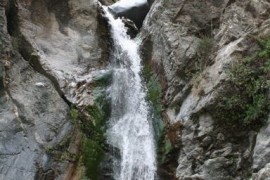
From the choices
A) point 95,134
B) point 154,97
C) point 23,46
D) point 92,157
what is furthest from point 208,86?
point 23,46

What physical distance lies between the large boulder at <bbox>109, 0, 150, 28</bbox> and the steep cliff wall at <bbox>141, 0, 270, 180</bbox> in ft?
14.9

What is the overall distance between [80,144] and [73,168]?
28.8 inches

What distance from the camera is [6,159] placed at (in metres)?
9.94

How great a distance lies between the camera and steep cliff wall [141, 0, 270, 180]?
9.15 metres

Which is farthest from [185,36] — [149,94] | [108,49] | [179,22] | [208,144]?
[208,144]

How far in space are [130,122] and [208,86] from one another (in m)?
2.84

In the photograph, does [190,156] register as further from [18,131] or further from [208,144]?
[18,131]

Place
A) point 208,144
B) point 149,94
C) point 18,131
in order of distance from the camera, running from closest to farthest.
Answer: point 208,144 < point 18,131 < point 149,94

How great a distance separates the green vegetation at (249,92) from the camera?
9.12 m

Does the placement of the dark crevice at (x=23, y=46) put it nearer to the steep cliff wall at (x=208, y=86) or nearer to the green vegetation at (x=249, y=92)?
the steep cliff wall at (x=208, y=86)

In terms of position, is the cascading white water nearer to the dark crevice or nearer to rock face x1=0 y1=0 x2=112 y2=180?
rock face x1=0 y1=0 x2=112 y2=180

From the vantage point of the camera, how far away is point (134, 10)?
18781 millimetres

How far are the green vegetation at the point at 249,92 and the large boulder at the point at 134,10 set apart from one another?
9.42 meters

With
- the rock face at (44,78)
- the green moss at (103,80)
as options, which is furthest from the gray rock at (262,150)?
the green moss at (103,80)
